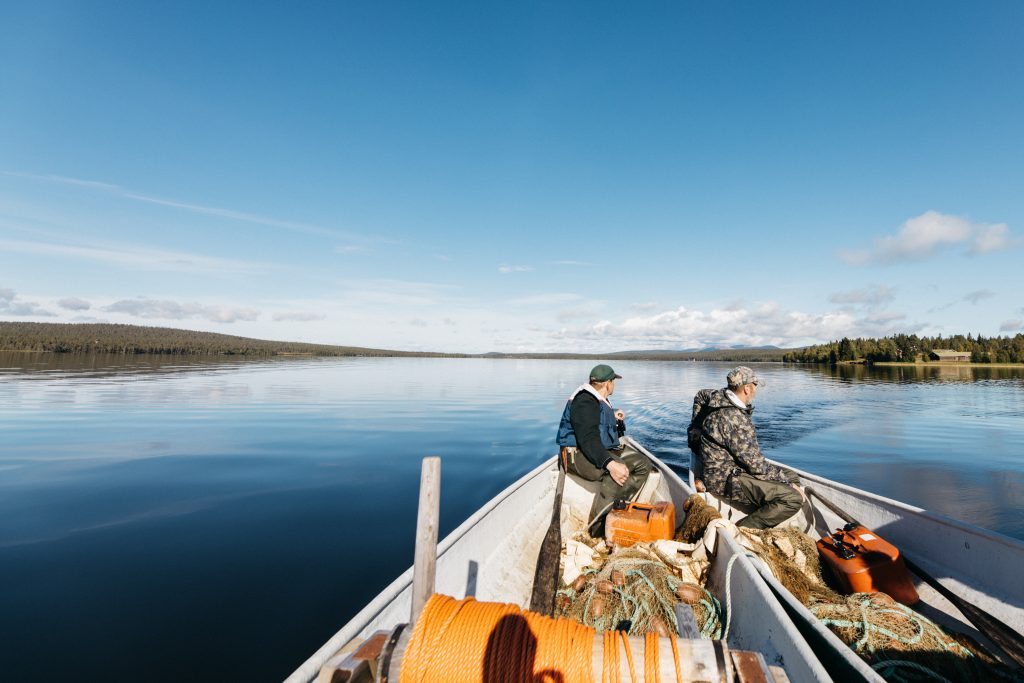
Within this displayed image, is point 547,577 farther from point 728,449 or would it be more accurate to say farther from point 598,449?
point 728,449

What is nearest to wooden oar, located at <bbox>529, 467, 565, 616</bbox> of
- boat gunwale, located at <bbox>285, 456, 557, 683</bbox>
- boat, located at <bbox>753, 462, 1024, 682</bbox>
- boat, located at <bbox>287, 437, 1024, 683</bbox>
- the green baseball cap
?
boat, located at <bbox>287, 437, 1024, 683</bbox>

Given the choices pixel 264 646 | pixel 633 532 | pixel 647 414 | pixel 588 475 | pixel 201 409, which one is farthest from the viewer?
pixel 647 414

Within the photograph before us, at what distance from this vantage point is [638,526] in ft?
18.9

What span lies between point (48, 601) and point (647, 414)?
2325 centimetres

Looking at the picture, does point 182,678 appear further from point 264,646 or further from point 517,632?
point 517,632

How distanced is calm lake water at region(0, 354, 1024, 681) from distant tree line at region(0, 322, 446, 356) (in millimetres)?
121697

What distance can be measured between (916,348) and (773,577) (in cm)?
14393

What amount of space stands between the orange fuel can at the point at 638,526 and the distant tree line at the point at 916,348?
135 metres

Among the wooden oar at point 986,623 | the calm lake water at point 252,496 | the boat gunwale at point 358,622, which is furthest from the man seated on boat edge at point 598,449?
the wooden oar at point 986,623

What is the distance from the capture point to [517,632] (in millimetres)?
2379

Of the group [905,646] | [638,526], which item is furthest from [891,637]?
[638,526]

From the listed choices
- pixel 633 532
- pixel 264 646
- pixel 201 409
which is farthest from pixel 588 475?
pixel 201 409

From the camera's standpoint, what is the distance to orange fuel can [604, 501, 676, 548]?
5738 millimetres

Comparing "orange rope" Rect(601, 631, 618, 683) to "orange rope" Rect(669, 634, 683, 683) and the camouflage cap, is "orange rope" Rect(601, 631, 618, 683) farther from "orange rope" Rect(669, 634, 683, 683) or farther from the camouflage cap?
the camouflage cap
